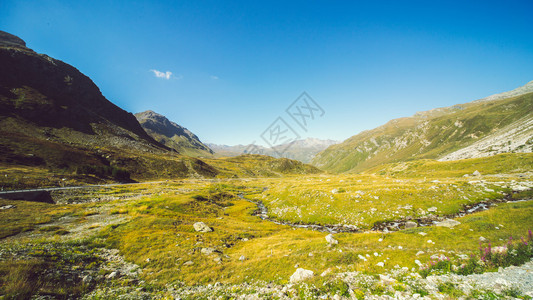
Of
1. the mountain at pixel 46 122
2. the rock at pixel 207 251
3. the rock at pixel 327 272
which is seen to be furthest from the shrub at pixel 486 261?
the mountain at pixel 46 122

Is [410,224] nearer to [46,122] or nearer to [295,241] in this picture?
[295,241]

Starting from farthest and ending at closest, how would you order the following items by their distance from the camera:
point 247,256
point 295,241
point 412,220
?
point 412,220 < point 295,241 < point 247,256

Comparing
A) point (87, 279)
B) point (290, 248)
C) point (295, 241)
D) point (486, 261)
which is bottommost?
point (295, 241)

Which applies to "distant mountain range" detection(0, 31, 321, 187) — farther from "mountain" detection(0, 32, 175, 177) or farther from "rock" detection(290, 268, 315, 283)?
"rock" detection(290, 268, 315, 283)

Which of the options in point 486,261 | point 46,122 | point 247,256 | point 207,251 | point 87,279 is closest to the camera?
point 486,261

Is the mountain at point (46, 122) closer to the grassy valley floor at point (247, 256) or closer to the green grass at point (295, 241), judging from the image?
the grassy valley floor at point (247, 256)

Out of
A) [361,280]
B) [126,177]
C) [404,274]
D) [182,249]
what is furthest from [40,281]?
[126,177]

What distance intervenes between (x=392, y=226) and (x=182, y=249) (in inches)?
1286

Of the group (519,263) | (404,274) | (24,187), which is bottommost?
(404,274)

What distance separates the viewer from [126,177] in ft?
326

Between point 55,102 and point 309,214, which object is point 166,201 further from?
point 55,102

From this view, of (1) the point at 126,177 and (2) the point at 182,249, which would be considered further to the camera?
(1) the point at 126,177

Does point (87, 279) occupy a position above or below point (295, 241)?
above

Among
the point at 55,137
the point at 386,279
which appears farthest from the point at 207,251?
the point at 55,137
